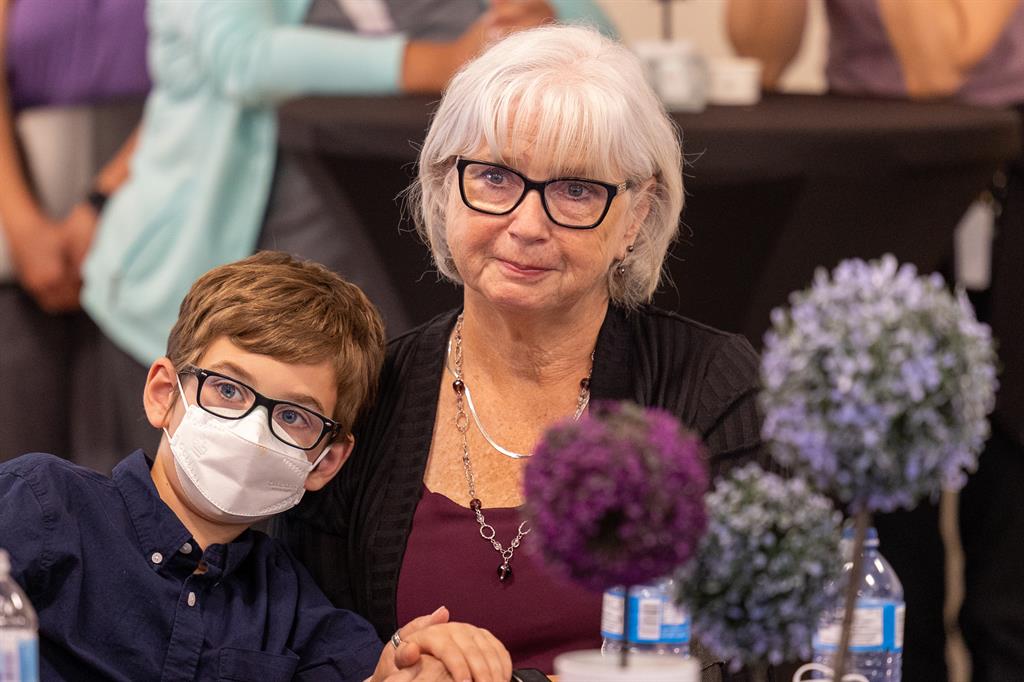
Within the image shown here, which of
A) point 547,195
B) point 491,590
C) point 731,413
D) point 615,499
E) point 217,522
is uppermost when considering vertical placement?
point 547,195

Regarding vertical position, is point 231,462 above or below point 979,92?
below

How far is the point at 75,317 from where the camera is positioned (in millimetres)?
3285

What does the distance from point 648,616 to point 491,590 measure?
2.28ft

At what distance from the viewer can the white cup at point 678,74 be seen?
2.99m

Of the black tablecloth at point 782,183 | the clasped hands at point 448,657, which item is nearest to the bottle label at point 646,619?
the clasped hands at point 448,657

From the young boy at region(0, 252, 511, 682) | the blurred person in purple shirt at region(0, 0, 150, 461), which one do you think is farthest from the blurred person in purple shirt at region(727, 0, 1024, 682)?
the young boy at region(0, 252, 511, 682)

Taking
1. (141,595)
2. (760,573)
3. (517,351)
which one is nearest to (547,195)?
(517,351)

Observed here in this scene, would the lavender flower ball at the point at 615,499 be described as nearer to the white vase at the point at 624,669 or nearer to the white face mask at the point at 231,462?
the white vase at the point at 624,669

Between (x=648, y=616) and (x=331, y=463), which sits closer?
(x=648, y=616)

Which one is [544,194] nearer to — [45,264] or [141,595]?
[141,595]

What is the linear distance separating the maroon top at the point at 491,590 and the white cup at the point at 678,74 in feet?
4.58

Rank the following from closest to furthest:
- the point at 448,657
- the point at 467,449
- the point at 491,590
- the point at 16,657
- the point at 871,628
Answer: the point at 16,657 < the point at 871,628 < the point at 448,657 < the point at 491,590 < the point at 467,449

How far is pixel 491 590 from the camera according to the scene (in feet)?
6.12

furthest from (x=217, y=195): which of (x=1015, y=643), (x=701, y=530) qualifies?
(x=701, y=530)
